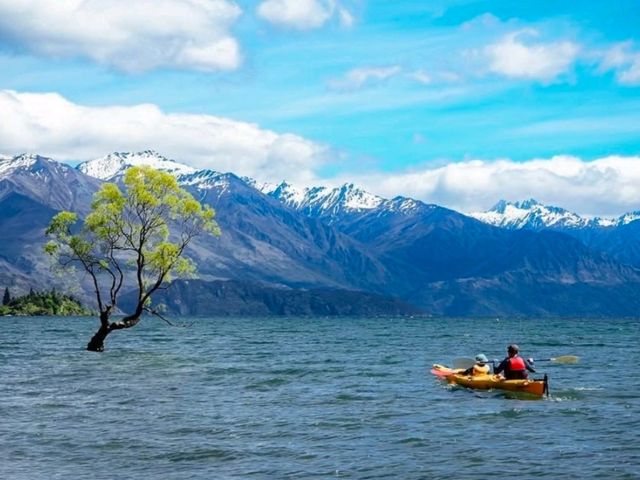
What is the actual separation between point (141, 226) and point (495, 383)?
4139 centimetres

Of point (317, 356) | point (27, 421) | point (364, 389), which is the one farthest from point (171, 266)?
point (27, 421)

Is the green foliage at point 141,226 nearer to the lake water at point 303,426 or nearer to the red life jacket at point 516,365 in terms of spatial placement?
the lake water at point 303,426

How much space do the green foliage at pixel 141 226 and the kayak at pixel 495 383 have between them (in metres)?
31.9

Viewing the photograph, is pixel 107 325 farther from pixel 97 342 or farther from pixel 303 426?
pixel 303 426

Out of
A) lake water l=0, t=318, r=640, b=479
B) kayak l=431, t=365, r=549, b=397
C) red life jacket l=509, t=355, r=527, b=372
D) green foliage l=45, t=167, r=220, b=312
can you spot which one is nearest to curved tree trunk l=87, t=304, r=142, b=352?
green foliage l=45, t=167, r=220, b=312

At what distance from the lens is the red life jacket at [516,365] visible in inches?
1858

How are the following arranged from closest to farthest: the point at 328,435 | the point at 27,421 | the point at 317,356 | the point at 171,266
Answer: the point at 328,435
the point at 27,421
the point at 171,266
the point at 317,356

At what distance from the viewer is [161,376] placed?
189 feet

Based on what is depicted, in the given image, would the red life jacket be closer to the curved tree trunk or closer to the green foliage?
the curved tree trunk

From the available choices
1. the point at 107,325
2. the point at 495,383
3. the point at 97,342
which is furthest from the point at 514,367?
the point at 97,342

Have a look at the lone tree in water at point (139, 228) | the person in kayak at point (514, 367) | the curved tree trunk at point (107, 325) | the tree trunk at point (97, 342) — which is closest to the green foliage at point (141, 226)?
the lone tree in water at point (139, 228)

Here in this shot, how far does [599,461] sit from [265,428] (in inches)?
538

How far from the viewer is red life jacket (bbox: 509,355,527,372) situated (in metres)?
47.2

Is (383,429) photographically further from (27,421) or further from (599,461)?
(27,421)
